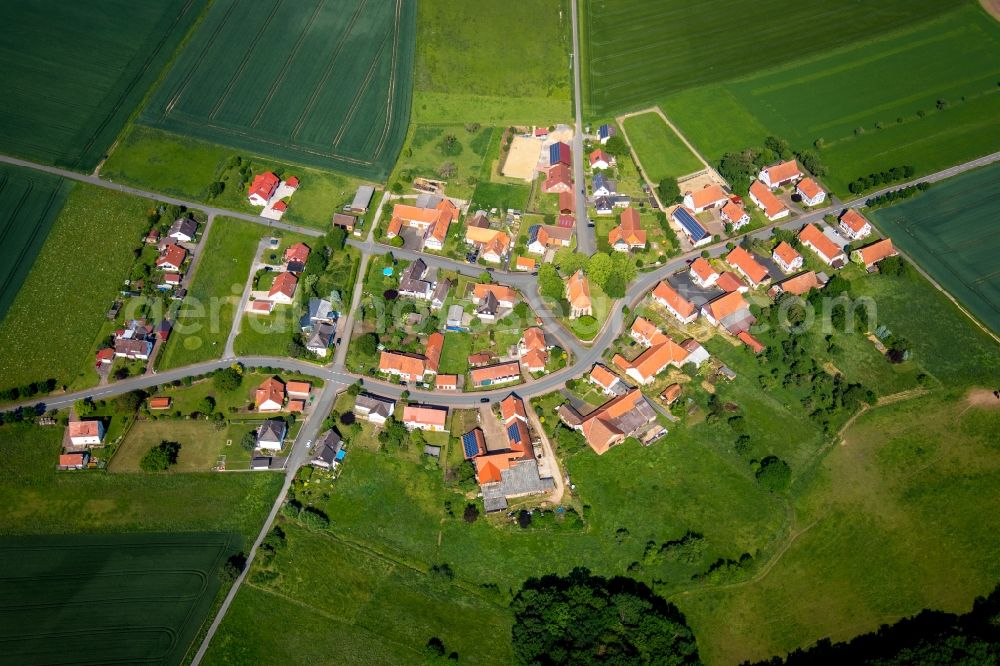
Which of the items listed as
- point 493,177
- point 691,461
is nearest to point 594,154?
point 493,177

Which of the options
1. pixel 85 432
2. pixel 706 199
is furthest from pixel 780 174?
pixel 85 432

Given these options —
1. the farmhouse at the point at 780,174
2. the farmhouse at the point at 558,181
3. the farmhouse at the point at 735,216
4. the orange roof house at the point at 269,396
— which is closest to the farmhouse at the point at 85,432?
the orange roof house at the point at 269,396

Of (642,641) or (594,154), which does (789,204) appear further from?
(642,641)

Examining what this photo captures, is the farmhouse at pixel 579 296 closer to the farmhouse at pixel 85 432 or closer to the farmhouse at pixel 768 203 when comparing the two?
the farmhouse at pixel 768 203

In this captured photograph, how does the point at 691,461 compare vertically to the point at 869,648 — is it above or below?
above

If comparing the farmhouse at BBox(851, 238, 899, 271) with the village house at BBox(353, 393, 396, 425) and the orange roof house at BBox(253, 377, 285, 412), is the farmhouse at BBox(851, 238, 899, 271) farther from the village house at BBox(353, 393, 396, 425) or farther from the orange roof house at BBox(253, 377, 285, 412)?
the orange roof house at BBox(253, 377, 285, 412)

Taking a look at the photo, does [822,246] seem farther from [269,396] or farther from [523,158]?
[269,396]
